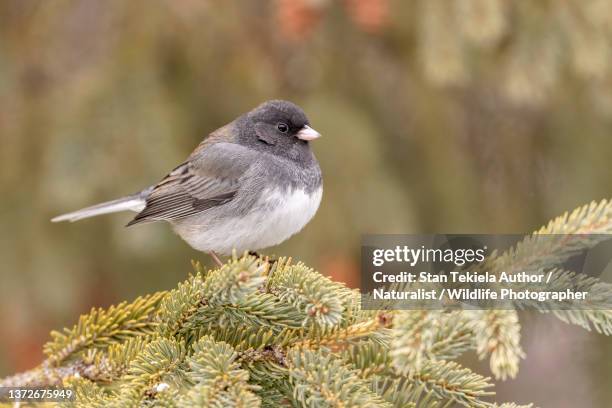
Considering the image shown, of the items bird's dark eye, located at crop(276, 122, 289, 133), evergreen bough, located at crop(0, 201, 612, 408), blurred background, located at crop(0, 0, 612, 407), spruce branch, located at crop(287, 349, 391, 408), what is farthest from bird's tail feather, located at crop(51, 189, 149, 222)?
spruce branch, located at crop(287, 349, 391, 408)

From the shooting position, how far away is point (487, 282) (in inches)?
53.8

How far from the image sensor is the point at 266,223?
7.82 ft

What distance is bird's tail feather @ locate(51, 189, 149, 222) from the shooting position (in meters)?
2.72

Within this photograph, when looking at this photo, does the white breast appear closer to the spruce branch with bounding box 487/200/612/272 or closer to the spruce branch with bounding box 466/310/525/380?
the spruce branch with bounding box 487/200/612/272

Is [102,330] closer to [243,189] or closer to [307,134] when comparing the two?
[243,189]

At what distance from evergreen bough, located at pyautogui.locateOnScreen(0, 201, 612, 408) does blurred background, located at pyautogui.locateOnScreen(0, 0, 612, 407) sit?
138 cm

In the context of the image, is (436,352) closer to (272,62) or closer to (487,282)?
(487,282)

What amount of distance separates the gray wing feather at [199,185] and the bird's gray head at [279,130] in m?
0.08

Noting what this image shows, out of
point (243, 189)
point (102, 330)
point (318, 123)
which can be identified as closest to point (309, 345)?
point (102, 330)

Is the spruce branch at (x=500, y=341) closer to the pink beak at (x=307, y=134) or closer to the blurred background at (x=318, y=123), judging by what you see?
the pink beak at (x=307, y=134)

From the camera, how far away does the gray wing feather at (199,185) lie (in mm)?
2637

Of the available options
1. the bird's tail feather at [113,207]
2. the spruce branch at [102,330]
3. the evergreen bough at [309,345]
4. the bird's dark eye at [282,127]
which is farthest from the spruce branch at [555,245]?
the bird's tail feather at [113,207]

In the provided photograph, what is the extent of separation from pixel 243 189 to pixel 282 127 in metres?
0.33

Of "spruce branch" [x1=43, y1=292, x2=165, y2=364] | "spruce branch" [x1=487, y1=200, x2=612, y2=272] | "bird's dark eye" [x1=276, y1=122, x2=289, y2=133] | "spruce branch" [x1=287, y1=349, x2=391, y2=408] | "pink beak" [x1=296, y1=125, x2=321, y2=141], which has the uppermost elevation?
"bird's dark eye" [x1=276, y1=122, x2=289, y2=133]
